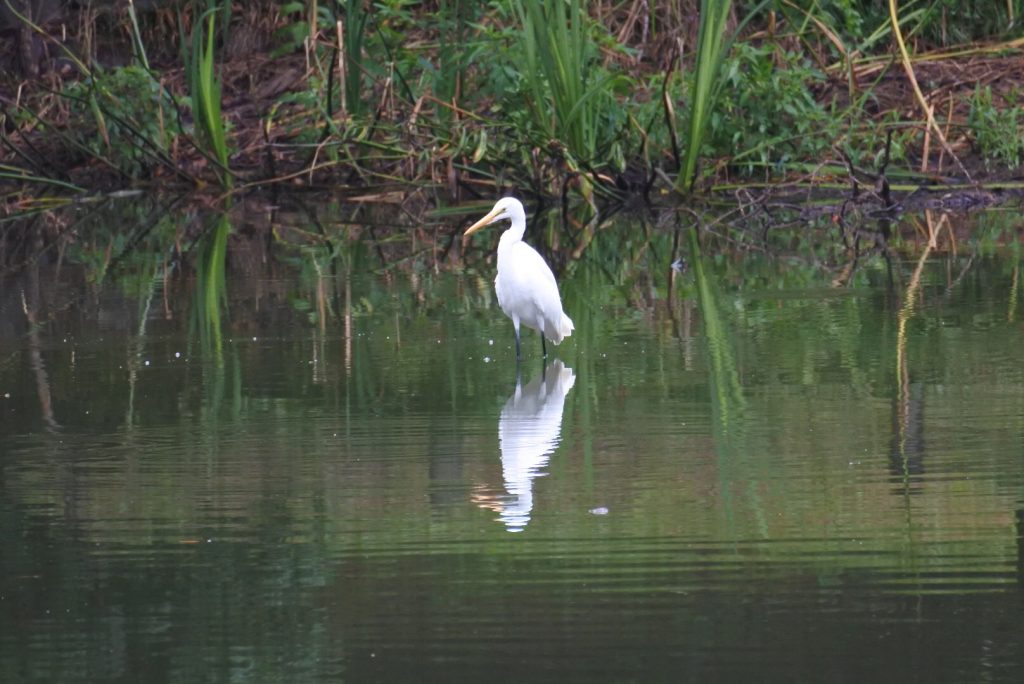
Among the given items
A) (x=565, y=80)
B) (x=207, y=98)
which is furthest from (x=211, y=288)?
(x=207, y=98)

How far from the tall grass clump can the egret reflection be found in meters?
6.17

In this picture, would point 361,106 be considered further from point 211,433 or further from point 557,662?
point 557,662

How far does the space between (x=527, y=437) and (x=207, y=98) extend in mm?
10418

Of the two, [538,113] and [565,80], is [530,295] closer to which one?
[565,80]

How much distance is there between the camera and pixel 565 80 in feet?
45.6

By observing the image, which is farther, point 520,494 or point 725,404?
point 725,404

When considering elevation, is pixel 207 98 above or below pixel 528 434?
above

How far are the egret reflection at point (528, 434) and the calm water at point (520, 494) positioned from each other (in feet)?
0.07

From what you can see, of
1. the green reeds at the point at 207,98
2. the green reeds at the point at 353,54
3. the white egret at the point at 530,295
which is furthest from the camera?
the green reeds at the point at 353,54

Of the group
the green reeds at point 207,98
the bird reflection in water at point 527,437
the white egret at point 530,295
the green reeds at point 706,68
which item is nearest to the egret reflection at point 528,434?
the bird reflection in water at point 527,437

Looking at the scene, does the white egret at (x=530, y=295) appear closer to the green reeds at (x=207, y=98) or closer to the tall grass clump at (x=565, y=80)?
the tall grass clump at (x=565, y=80)

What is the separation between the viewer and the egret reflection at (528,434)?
5250mm

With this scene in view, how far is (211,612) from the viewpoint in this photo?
14.3 ft

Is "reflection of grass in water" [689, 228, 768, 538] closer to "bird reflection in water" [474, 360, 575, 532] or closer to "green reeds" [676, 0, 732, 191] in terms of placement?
"bird reflection in water" [474, 360, 575, 532]
